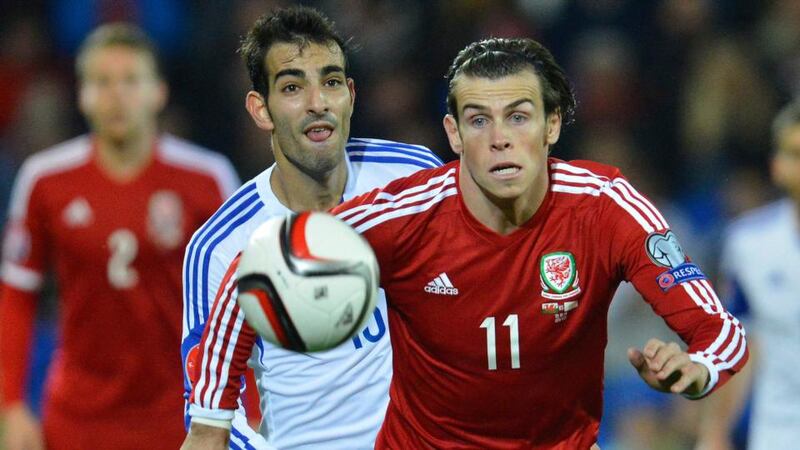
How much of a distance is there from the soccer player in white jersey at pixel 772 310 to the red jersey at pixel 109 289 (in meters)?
2.36

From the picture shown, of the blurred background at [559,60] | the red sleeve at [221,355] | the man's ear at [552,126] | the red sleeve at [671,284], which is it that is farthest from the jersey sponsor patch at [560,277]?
the blurred background at [559,60]

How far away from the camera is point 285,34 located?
5.09 metres

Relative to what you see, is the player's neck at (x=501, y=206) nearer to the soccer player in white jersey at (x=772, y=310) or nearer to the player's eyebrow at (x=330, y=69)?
the player's eyebrow at (x=330, y=69)

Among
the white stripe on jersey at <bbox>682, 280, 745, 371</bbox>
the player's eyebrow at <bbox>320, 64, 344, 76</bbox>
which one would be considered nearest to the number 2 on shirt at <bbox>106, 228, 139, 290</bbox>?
the player's eyebrow at <bbox>320, 64, 344, 76</bbox>

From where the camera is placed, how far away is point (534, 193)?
164 inches

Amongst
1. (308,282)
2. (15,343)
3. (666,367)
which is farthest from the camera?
(15,343)

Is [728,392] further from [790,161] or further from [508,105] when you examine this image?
[508,105]

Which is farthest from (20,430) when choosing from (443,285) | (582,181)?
(582,181)

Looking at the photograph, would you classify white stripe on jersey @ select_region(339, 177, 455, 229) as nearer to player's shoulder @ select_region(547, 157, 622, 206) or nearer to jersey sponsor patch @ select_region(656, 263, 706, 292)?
player's shoulder @ select_region(547, 157, 622, 206)

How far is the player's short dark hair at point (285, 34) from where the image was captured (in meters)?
5.09

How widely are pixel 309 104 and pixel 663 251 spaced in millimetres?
1499

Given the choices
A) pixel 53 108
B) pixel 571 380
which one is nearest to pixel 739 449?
pixel 571 380

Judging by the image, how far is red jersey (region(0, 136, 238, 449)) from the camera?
6.41 m

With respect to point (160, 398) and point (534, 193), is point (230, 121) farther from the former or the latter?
point (534, 193)
